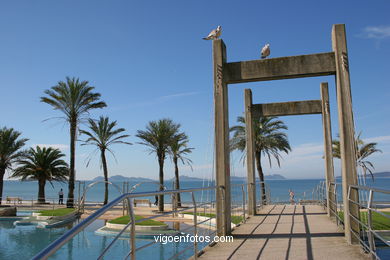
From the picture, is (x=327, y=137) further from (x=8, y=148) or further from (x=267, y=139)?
(x=8, y=148)

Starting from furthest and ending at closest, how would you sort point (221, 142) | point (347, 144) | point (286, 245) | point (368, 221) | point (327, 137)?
point (327, 137), point (221, 142), point (347, 144), point (286, 245), point (368, 221)

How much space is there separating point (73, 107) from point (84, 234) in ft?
47.8

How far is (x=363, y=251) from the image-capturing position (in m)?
5.39

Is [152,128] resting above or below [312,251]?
above

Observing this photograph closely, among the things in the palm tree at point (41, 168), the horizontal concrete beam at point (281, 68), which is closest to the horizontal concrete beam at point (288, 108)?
the horizontal concrete beam at point (281, 68)

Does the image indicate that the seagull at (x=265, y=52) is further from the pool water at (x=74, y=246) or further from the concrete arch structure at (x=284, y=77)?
Result: the pool water at (x=74, y=246)

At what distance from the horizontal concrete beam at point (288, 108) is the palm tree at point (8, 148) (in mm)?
27317

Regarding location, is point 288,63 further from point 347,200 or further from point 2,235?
point 2,235

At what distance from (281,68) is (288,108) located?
5.89 m

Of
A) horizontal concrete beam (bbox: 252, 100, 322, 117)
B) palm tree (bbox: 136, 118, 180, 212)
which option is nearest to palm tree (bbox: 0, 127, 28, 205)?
palm tree (bbox: 136, 118, 180, 212)

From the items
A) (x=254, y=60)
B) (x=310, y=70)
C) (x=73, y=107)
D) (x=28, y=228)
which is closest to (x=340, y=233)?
(x=310, y=70)

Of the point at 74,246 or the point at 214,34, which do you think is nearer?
the point at 214,34

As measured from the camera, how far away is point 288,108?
42.7ft

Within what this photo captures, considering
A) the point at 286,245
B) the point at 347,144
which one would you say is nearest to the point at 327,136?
the point at 347,144
